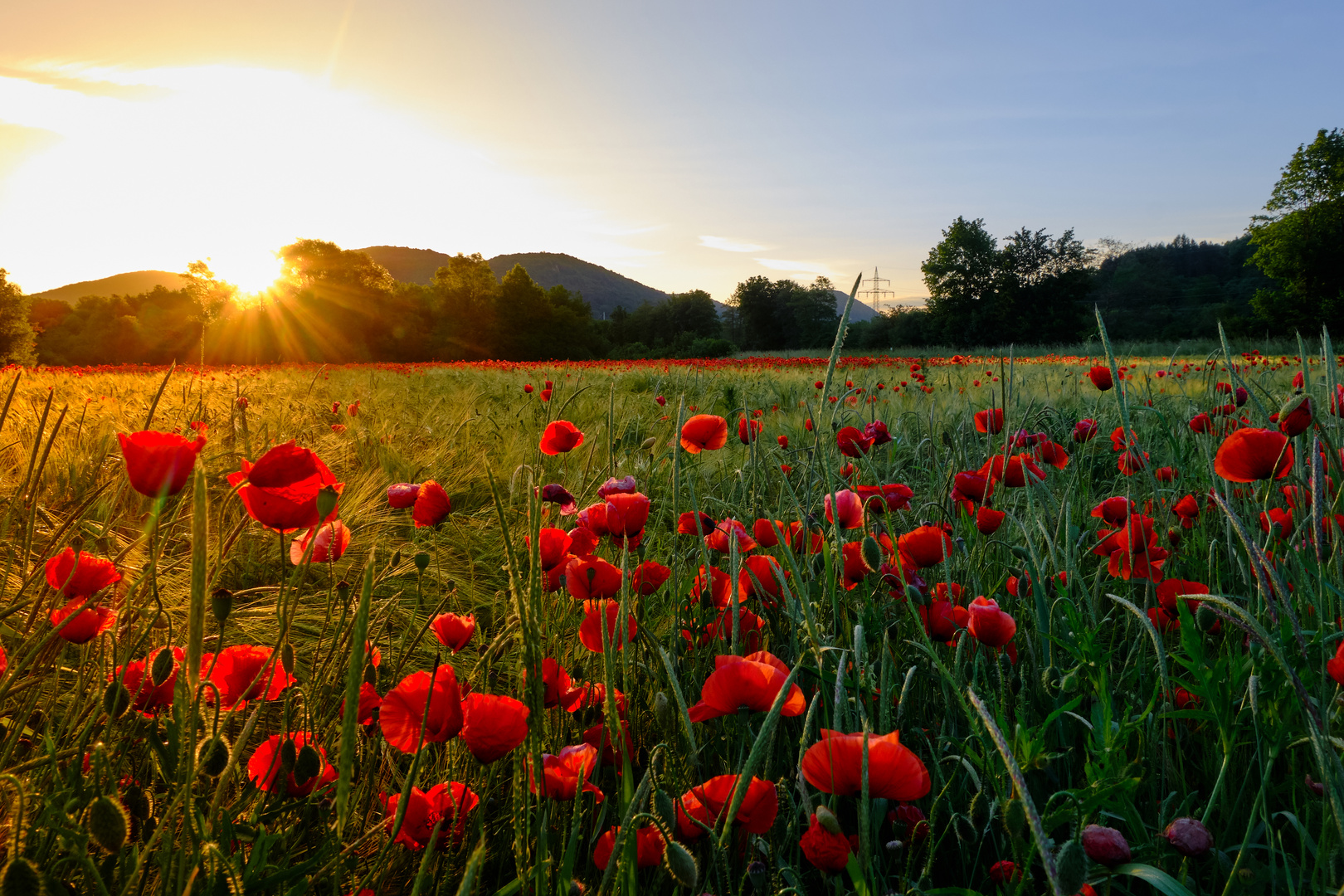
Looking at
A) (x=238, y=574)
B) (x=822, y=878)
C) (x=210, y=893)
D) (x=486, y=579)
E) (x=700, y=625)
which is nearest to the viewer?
(x=210, y=893)

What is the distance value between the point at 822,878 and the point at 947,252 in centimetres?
4439

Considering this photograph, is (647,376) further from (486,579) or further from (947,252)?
(947,252)

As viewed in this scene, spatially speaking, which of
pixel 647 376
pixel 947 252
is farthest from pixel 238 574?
pixel 947 252

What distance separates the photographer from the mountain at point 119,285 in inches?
4045

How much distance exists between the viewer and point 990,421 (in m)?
1.59

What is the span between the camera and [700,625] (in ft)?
4.24

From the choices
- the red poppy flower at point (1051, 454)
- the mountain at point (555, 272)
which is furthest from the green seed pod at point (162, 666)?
the mountain at point (555, 272)

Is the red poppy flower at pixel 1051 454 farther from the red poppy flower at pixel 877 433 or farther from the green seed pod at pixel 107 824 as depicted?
the green seed pod at pixel 107 824

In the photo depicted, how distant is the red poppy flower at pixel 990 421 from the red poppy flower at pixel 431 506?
116cm

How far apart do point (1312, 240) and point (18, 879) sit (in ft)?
122

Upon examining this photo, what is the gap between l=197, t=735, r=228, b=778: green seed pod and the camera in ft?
2.10

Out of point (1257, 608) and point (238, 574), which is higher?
point (1257, 608)

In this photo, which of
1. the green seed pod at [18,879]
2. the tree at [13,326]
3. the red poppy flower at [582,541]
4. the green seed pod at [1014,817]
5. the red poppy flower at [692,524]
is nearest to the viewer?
the green seed pod at [18,879]

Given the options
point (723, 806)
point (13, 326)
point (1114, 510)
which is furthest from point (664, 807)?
point (13, 326)
